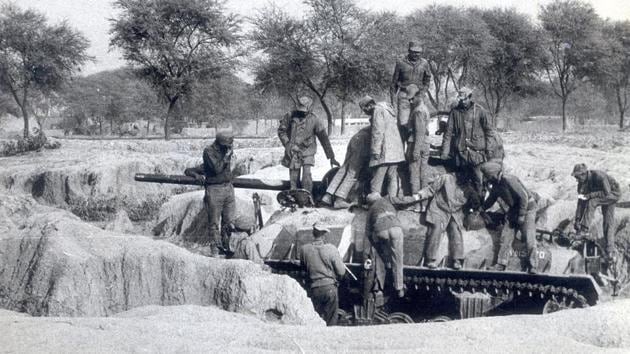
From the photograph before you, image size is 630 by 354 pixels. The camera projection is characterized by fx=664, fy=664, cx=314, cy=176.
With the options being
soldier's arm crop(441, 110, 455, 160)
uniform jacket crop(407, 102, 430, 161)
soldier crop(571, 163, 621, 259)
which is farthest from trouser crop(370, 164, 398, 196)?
soldier crop(571, 163, 621, 259)

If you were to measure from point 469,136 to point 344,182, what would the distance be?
78.8 inches

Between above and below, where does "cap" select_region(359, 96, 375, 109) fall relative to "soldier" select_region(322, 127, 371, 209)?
above

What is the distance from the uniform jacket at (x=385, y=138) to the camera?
970 cm

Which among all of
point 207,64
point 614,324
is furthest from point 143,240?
point 207,64

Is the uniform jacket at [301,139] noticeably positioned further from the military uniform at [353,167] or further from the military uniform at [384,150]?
the military uniform at [384,150]

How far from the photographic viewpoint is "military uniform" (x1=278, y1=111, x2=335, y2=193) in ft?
37.3

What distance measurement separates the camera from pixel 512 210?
9.05 metres

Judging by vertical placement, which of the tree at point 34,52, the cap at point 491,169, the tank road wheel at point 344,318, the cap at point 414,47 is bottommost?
the tank road wheel at point 344,318

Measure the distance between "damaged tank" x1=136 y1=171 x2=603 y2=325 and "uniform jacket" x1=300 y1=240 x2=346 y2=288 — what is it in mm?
741

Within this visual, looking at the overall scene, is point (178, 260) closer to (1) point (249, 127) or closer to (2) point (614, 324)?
A: (2) point (614, 324)

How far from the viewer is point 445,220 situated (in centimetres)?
930

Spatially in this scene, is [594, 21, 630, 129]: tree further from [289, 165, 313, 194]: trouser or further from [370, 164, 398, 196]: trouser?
[370, 164, 398, 196]: trouser

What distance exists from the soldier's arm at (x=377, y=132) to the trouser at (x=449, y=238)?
54.5 inches

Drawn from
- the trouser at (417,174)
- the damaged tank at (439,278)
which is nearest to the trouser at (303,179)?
the damaged tank at (439,278)
